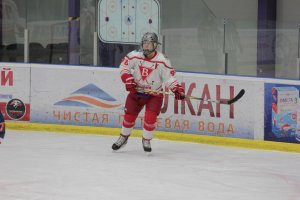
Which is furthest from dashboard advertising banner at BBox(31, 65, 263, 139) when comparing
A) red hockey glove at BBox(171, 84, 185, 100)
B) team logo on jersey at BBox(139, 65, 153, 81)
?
team logo on jersey at BBox(139, 65, 153, 81)

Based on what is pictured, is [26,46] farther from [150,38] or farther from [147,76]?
[150,38]

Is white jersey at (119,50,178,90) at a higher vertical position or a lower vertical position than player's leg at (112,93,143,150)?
higher

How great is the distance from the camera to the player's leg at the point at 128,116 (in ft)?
31.0

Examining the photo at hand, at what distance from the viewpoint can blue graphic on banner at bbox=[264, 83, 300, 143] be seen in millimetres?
9578

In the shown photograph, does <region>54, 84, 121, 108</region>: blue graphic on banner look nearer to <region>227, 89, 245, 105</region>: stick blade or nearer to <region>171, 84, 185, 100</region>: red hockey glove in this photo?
<region>227, 89, 245, 105</region>: stick blade

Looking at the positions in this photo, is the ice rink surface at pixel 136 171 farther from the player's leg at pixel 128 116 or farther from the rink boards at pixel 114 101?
the rink boards at pixel 114 101

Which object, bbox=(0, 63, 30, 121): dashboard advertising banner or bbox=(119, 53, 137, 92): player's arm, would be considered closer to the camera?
bbox=(119, 53, 137, 92): player's arm

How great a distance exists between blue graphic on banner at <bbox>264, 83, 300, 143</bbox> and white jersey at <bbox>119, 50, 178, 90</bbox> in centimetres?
116

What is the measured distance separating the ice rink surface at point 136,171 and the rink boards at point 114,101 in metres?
0.28

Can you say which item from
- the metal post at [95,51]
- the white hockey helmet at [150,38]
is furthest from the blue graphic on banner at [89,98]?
the white hockey helmet at [150,38]

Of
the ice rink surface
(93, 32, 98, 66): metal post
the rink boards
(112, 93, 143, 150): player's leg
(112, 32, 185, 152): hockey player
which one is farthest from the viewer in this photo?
(93, 32, 98, 66): metal post

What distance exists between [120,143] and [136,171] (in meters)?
1.06

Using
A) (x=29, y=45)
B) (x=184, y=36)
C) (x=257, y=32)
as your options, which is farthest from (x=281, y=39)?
(x=29, y=45)

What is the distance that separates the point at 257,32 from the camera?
10.6 meters
